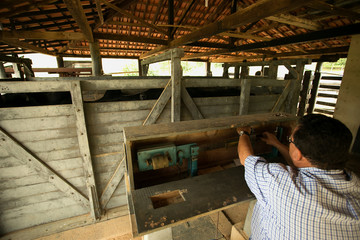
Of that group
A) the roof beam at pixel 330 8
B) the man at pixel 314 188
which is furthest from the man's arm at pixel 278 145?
the roof beam at pixel 330 8

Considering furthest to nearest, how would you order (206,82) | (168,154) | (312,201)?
(206,82) < (168,154) < (312,201)

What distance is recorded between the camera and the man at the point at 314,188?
3.35 feet

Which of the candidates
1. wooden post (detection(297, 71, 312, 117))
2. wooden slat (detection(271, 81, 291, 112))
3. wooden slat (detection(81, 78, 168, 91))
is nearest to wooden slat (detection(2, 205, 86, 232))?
wooden slat (detection(81, 78, 168, 91))

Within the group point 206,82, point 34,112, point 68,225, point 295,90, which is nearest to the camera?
point 34,112

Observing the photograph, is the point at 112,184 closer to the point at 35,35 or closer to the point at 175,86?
the point at 175,86

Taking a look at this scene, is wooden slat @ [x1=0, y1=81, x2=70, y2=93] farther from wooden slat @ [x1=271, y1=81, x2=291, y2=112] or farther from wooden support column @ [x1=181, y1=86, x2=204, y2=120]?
wooden slat @ [x1=271, y1=81, x2=291, y2=112]

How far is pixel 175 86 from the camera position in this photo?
10.2 ft

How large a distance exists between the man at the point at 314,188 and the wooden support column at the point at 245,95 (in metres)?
2.55

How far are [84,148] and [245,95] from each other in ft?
11.3

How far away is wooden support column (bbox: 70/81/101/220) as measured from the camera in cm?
263

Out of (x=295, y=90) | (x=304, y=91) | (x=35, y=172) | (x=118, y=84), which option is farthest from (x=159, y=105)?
(x=304, y=91)

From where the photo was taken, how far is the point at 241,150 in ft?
5.09

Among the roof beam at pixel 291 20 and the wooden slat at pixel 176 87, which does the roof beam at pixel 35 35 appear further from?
the roof beam at pixel 291 20

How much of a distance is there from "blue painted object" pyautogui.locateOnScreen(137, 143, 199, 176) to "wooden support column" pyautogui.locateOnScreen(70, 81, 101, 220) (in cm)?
177
